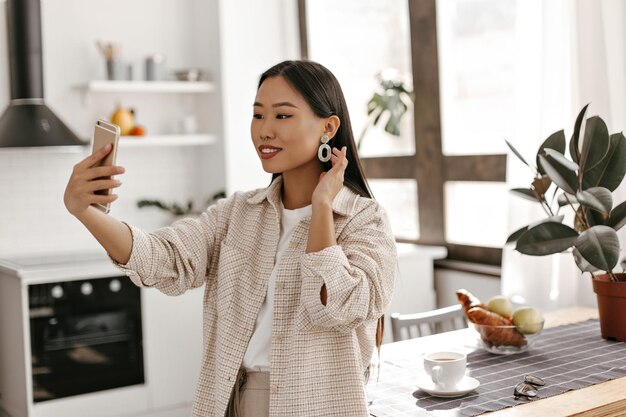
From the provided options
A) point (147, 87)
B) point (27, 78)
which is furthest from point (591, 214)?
point (27, 78)

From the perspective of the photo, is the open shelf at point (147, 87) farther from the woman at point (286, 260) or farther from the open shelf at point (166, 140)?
the woman at point (286, 260)

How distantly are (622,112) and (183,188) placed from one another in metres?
Result: 2.99

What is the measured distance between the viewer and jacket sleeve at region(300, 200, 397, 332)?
1.54 m

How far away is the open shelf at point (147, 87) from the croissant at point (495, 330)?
3005 mm

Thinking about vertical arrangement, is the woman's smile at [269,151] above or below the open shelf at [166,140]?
below

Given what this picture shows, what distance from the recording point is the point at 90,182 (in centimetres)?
152

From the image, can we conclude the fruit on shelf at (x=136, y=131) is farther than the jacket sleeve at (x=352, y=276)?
Yes

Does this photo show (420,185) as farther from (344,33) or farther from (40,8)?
(40,8)

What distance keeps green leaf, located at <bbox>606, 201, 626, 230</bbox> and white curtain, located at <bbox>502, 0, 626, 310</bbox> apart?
562mm

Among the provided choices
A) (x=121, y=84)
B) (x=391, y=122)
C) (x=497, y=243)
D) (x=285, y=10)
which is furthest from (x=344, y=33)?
(x=497, y=243)

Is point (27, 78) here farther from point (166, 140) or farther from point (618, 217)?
point (618, 217)

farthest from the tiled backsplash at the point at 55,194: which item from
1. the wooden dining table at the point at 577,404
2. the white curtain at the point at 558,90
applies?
the wooden dining table at the point at 577,404

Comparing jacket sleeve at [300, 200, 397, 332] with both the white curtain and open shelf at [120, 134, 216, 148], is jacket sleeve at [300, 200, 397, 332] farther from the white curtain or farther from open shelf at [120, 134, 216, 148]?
open shelf at [120, 134, 216, 148]

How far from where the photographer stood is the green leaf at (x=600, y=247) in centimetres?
218
